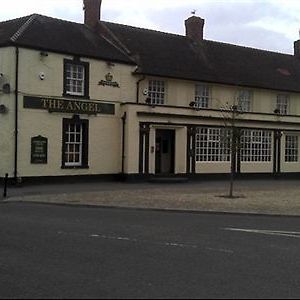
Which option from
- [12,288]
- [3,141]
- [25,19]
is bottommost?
[12,288]

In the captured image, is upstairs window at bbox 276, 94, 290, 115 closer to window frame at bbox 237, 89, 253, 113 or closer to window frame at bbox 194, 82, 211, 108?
window frame at bbox 237, 89, 253, 113

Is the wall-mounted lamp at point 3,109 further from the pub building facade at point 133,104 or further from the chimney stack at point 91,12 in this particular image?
the chimney stack at point 91,12

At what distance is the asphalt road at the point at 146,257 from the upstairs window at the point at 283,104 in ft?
73.9

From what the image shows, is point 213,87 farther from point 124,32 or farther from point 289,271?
point 289,271

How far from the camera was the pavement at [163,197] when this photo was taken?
18.3m

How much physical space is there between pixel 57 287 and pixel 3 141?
64.6 feet

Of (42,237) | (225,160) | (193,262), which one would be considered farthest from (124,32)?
(193,262)

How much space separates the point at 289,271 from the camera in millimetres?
8570

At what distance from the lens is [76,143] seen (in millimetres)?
28562

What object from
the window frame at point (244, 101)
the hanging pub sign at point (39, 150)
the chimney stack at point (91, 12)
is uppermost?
the chimney stack at point (91, 12)

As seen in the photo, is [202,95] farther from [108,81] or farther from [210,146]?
[108,81]

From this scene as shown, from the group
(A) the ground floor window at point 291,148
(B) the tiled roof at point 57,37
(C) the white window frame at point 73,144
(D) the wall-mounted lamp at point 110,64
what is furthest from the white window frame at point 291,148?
(C) the white window frame at point 73,144

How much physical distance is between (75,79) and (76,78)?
0.08 m

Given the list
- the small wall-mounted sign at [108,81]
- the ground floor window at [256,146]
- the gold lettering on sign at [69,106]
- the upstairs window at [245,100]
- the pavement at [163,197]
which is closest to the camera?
the pavement at [163,197]
